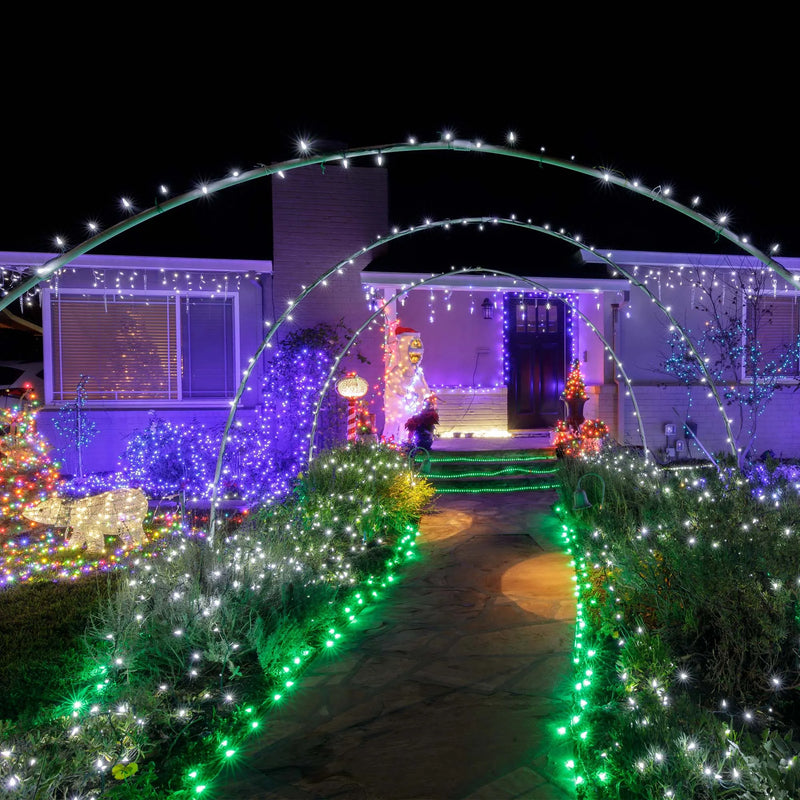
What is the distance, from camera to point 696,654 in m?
3.68

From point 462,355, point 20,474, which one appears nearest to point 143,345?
point 20,474

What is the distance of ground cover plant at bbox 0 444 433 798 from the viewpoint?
116 inches

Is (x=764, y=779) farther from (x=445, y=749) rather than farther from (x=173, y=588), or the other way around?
(x=173, y=588)

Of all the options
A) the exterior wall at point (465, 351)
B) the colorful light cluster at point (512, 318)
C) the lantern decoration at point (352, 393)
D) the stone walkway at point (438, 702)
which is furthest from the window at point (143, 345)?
the stone walkway at point (438, 702)

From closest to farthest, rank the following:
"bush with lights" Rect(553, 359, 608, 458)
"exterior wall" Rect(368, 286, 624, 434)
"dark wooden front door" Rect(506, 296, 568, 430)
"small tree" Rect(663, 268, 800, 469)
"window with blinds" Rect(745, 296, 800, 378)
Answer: "bush with lights" Rect(553, 359, 608, 458) → "small tree" Rect(663, 268, 800, 469) → "window with blinds" Rect(745, 296, 800, 378) → "exterior wall" Rect(368, 286, 624, 434) → "dark wooden front door" Rect(506, 296, 568, 430)

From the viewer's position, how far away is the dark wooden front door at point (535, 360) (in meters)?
13.8

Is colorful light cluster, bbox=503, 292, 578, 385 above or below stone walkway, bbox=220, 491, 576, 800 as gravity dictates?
above

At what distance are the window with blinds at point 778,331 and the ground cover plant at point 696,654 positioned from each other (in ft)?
27.1

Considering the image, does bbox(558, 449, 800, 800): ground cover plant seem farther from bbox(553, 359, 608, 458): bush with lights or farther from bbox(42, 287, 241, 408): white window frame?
bbox(42, 287, 241, 408): white window frame

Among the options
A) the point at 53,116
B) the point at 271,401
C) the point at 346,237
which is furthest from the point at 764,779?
the point at 53,116

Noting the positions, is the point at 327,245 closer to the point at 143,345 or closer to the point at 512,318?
the point at 143,345

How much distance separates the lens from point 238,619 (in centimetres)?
438

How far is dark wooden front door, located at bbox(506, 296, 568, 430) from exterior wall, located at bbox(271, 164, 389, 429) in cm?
303

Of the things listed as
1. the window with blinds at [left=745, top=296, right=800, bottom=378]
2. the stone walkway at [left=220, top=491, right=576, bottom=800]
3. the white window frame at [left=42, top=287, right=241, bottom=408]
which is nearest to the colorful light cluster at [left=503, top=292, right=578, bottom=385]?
the window with blinds at [left=745, top=296, right=800, bottom=378]
